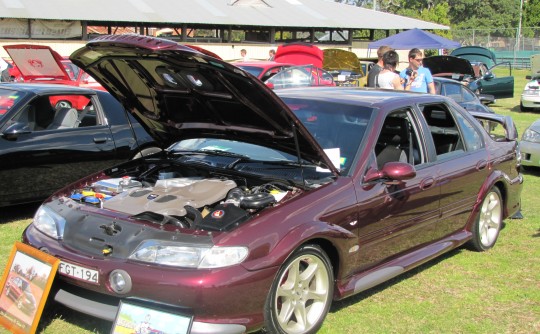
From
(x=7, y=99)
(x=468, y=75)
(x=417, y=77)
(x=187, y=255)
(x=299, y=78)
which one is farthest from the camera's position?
(x=468, y=75)

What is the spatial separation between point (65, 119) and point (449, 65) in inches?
548

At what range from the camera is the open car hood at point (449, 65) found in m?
18.9

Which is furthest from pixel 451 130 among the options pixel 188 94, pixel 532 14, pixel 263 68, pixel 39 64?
pixel 532 14

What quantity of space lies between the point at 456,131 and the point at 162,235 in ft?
10.4

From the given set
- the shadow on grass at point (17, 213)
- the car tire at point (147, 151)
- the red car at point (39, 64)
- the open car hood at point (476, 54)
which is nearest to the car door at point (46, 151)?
the car tire at point (147, 151)

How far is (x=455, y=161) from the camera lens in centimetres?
559

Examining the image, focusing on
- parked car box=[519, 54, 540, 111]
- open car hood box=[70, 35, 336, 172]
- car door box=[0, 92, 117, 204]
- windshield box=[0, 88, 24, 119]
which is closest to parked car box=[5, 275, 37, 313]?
open car hood box=[70, 35, 336, 172]

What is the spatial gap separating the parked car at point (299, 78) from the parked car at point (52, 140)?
6.10m

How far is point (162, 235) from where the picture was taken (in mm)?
3805

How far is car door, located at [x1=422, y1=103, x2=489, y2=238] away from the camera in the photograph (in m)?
→ 5.44

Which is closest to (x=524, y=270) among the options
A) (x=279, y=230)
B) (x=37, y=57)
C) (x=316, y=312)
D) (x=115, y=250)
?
(x=316, y=312)

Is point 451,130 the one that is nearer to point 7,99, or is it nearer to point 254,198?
point 254,198

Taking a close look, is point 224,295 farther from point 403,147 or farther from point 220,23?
point 220,23

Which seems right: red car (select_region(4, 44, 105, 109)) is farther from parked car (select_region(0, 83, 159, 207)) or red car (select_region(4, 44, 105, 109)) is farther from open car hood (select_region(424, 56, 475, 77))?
open car hood (select_region(424, 56, 475, 77))
